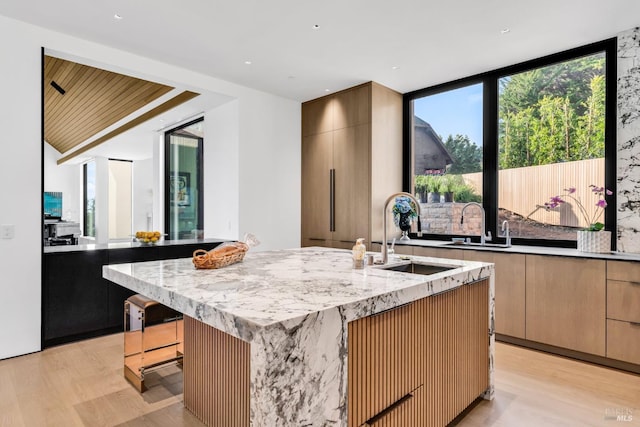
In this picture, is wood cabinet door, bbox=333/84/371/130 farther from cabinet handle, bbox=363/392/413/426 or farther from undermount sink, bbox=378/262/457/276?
cabinet handle, bbox=363/392/413/426

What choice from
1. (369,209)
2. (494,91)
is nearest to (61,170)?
(369,209)

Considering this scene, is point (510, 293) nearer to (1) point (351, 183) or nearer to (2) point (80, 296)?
(1) point (351, 183)

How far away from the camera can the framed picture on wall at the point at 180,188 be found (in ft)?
19.2

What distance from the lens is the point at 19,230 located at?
307cm

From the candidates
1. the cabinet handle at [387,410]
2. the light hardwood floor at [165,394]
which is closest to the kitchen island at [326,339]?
the cabinet handle at [387,410]

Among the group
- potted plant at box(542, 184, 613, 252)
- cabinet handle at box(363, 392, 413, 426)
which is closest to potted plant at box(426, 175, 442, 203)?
potted plant at box(542, 184, 613, 252)

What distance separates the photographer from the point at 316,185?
201 inches

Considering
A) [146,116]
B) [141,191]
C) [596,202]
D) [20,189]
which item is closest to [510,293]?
[596,202]

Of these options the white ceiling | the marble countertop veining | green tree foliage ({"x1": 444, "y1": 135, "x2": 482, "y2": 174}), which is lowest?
the marble countertop veining

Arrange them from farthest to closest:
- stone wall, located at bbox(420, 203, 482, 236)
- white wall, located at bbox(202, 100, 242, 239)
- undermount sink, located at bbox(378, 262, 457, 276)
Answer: white wall, located at bbox(202, 100, 242, 239) < stone wall, located at bbox(420, 203, 482, 236) < undermount sink, located at bbox(378, 262, 457, 276)

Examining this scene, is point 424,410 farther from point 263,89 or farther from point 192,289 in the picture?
point 263,89

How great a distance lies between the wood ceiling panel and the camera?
440 centimetres

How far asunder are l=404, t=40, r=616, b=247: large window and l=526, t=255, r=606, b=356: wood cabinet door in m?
0.66

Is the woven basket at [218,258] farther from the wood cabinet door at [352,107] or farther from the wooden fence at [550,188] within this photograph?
the wooden fence at [550,188]
